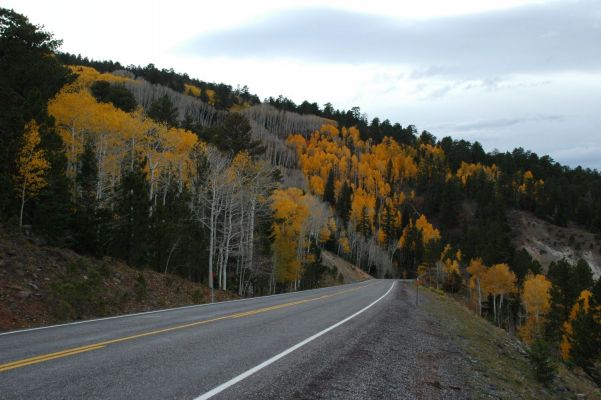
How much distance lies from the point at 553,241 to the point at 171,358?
514 feet

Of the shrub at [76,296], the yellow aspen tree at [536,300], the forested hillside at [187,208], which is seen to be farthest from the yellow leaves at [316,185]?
the shrub at [76,296]

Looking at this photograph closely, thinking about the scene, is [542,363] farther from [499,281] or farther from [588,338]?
[499,281]

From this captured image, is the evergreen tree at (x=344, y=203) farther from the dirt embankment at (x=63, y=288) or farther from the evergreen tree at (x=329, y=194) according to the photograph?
the dirt embankment at (x=63, y=288)

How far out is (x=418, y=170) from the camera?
18662 cm

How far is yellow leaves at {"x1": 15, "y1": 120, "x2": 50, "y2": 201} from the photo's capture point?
70.4ft

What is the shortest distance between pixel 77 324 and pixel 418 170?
7203 inches

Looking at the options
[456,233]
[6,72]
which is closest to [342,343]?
[6,72]

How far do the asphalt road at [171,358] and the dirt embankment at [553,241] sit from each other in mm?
133379

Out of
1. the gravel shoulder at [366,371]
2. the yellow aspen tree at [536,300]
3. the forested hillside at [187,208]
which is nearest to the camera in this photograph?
the gravel shoulder at [366,371]

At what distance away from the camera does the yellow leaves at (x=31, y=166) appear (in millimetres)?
21469

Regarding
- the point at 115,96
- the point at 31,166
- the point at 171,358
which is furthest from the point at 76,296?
the point at 115,96

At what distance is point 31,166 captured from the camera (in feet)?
71.0

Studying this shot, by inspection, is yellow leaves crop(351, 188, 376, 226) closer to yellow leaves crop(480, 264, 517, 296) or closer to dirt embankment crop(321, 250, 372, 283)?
dirt embankment crop(321, 250, 372, 283)

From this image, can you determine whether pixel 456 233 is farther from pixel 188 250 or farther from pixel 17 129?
pixel 17 129
